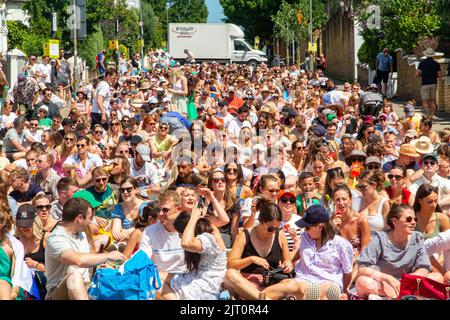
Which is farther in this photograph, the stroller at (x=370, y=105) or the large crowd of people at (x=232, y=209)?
the stroller at (x=370, y=105)

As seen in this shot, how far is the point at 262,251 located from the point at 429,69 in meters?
13.8

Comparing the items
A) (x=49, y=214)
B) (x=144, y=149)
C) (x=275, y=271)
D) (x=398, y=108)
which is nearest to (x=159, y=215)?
(x=275, y=271)

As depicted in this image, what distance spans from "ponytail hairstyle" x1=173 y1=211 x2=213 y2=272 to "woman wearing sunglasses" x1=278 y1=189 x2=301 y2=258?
1.16 m

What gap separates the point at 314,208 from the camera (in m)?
8.14

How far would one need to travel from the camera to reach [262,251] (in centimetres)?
833

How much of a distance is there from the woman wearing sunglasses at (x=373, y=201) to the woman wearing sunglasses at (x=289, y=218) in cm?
81

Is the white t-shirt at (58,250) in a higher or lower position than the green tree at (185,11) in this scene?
→ lower

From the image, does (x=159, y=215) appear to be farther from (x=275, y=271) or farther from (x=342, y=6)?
(x=342, y=6)

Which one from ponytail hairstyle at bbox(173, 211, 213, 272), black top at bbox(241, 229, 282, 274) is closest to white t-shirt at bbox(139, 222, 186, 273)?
ponytail hairstyle at bbox(173, 211, 213, 272)

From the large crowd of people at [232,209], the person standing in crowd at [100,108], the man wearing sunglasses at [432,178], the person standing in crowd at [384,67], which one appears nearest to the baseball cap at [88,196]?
the large crowd of people at [232,209]

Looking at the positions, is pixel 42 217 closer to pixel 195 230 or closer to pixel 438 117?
pixel 195 230

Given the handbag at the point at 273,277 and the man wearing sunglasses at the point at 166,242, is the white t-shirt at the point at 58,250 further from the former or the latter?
the handbag at the point at 273,277

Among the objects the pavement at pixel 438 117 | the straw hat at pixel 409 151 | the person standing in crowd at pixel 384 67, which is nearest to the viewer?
the straw hat at pixel 409 151

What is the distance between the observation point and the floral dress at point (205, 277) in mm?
7949
